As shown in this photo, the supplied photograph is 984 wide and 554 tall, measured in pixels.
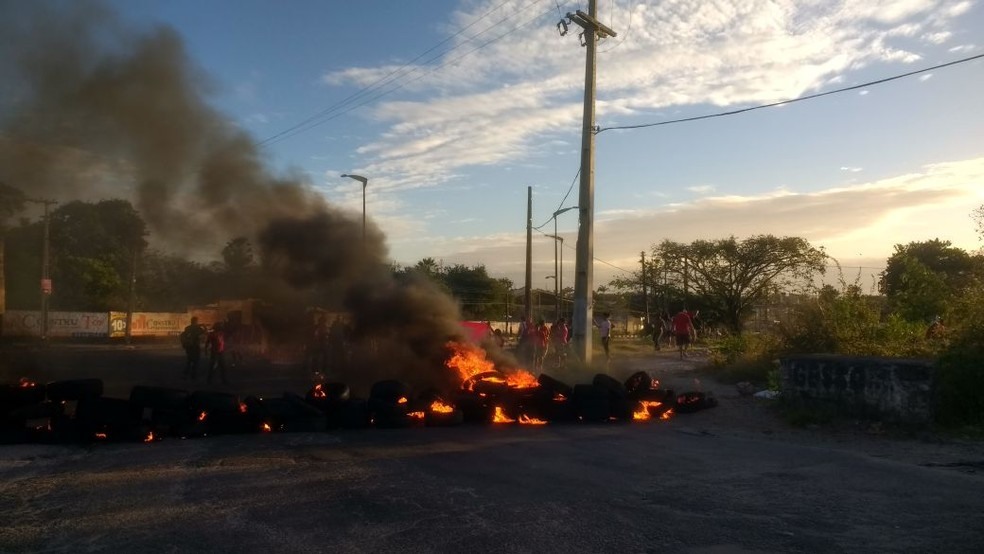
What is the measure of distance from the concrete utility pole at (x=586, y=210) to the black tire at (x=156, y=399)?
415 inches

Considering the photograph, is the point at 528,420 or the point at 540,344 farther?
the point at 540,344

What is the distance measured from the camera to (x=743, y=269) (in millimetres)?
47062

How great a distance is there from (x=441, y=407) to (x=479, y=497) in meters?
4.99

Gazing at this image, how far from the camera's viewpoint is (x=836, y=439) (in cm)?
1090

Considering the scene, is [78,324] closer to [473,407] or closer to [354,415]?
[354,415]

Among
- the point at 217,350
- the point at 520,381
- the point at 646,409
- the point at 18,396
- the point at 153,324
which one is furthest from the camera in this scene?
the point at 153,324

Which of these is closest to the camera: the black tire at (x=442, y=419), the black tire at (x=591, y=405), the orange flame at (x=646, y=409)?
the black tire at (x=442, y=419)

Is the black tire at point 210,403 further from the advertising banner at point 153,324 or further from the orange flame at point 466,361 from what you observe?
the advertising banner at point 153,324

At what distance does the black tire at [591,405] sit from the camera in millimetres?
12406

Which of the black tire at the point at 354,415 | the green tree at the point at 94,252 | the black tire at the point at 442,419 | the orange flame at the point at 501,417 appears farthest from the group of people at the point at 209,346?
the orange flame at the point at 501,417

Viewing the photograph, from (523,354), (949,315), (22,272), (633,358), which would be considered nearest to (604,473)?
(949,315)

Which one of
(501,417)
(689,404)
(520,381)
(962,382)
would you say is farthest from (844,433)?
(520,381)

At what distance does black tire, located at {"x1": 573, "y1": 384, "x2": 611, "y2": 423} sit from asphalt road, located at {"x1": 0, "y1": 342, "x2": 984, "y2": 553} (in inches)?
70.5

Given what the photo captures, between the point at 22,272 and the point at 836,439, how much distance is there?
26.7 m
